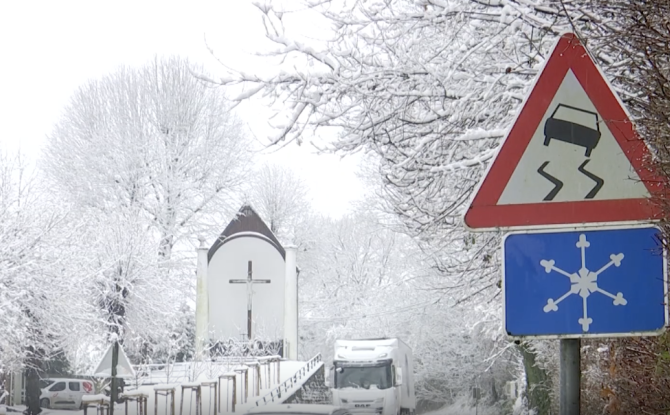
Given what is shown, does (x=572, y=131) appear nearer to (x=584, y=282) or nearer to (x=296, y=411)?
(x=584, y=282)

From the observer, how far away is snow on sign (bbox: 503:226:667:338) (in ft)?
8.13

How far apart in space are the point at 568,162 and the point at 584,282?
354 mm

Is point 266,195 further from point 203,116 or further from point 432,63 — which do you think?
point 432,63

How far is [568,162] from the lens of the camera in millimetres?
2576

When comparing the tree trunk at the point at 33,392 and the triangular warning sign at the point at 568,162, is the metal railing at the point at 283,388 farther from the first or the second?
the triangular warning sign at the point at 568,162

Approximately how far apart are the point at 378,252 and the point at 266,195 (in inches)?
326

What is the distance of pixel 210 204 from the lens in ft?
129

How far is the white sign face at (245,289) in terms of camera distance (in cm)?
3734

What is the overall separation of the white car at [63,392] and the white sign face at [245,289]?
925cm

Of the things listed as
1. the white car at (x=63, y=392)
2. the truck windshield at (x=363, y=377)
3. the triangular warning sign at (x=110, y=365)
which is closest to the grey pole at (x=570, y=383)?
the triangular warning sign at (x=110, y=365)

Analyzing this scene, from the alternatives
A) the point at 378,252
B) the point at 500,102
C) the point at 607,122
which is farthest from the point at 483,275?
the point at 378,252

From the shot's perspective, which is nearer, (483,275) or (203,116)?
(483,275)

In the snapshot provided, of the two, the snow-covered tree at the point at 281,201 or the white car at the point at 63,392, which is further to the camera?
the snow-covered tree at the point at 281,201

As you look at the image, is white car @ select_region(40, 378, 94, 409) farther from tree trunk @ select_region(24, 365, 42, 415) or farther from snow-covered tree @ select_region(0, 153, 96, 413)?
snow-covered tree @ select_region(0, 153, 96, 413)
